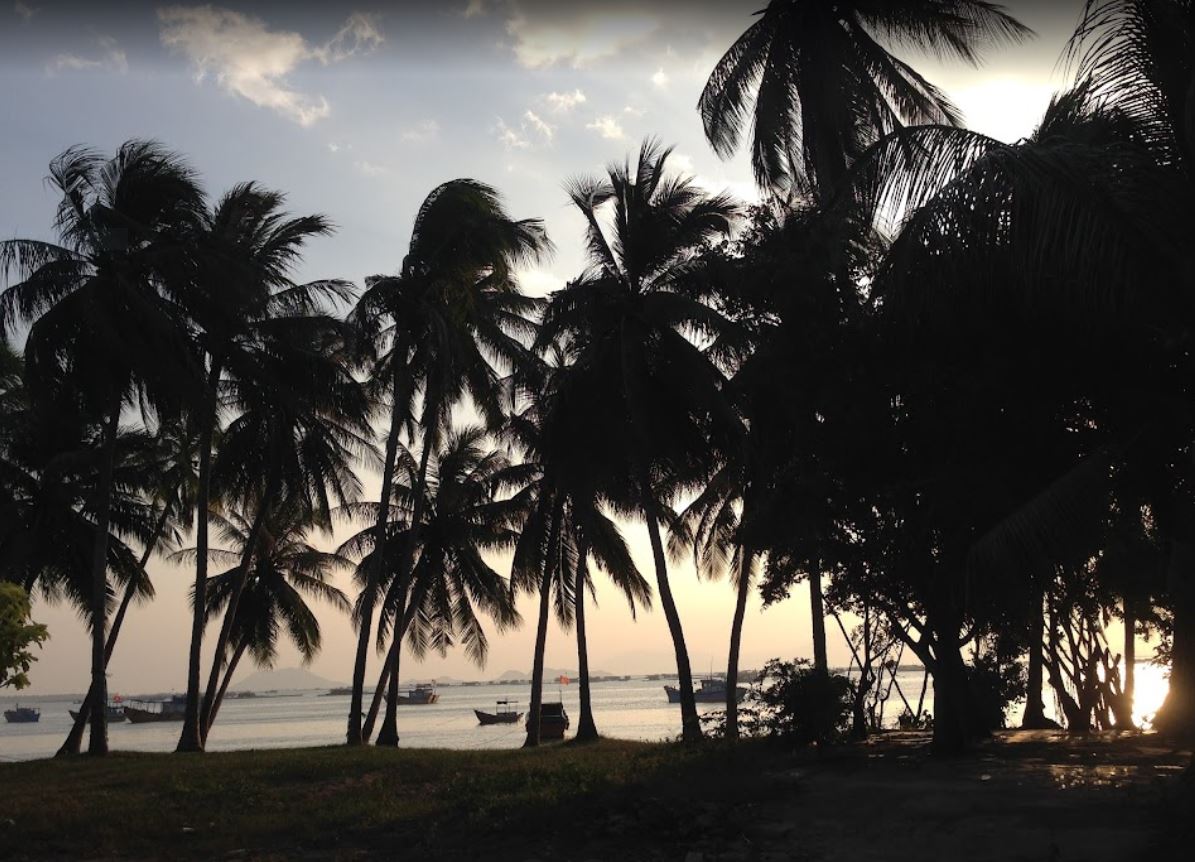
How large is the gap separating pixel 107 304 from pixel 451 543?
13.3m

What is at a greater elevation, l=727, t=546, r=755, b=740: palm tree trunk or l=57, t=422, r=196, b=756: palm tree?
l=57, t=422, r=196, b=756: palm tree

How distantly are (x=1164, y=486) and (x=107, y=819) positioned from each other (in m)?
14.1

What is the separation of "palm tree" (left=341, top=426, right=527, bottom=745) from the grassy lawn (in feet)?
44.0

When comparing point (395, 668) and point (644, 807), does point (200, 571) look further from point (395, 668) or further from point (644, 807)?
point (644, 807)

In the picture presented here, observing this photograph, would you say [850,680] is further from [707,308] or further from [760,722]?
[707,308]

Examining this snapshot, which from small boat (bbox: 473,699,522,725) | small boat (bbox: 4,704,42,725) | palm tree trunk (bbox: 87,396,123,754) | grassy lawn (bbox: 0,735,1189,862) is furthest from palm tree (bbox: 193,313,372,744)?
small boat (bbox: 4,704,42,725)

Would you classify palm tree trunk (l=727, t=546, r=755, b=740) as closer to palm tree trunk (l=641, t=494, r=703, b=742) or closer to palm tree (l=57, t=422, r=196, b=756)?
palm tree trunk (l=641, t=494, r=703, b=742)

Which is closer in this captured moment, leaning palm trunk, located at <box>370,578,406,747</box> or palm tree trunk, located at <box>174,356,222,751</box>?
palm tree trunk, located at <box>174,356,222,751</box>

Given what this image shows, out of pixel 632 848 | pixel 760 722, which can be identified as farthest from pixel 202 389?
pixel 632 848

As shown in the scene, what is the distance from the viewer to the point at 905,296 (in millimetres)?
Result: 13070

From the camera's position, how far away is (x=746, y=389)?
1712 cm

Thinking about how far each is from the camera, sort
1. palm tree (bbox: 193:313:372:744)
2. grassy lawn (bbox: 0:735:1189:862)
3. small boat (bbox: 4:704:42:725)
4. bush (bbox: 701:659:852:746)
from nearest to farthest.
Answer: grassy lawn (bbox: 0:735:1189:862) < bush (bbox: 701:659:852:746) < palm tree (bbox: 193:313:372:744) < small boat (bbox: 4:704:42:725)

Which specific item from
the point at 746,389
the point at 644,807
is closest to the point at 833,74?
the point at 746,389

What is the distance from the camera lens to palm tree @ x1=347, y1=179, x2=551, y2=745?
2731 cm
